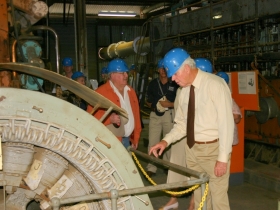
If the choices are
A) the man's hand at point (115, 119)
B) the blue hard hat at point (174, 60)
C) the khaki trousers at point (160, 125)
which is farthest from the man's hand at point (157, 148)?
the khaki trousers at point (160, 125)

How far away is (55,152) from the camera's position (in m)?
2.82

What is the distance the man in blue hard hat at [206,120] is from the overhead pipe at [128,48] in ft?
24.2

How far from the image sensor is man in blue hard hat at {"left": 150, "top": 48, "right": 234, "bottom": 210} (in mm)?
3912

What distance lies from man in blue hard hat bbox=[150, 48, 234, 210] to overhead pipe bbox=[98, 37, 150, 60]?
290 inches

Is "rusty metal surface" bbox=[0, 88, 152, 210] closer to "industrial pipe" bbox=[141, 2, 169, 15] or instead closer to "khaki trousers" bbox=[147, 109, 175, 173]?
"khaki trousers" bbox=[147, 109, 175, 173]

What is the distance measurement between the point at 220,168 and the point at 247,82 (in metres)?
4.26

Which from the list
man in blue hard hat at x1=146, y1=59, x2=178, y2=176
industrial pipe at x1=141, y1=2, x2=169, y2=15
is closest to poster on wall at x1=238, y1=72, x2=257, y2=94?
man in blue hard hat at x1=146, y1=59, x2=178, y2=176

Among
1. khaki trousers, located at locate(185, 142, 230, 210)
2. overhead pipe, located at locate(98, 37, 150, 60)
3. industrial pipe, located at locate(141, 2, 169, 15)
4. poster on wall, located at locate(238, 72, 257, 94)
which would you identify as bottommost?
khaki trousers, located at locate(185, 142, 230, 210)

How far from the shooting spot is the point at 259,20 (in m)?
7.87

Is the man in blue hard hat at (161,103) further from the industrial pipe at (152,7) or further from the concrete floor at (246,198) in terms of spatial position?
the industrial pipe at (152,7)

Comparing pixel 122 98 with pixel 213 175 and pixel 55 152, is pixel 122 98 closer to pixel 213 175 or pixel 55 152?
pixel 213 175

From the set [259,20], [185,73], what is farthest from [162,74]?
[185,73]

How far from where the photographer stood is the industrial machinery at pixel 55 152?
2648 millimetres

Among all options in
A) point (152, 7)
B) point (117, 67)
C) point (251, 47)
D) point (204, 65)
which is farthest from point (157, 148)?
point (152, 7)
